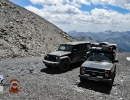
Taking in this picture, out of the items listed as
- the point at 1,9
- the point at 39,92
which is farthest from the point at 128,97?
the point at 1,9

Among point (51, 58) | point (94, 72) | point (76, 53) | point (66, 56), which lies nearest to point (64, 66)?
point (66, 56)

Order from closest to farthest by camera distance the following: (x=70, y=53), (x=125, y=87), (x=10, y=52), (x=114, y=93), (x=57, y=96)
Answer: (x=57, y=96)
(x=114, y=93)
(x=125, y=87)
(x=70, y=53)
(x=10, y=52)

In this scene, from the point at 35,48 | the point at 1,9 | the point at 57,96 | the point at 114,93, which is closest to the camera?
the point at 57,96

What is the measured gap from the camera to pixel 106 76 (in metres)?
9.04

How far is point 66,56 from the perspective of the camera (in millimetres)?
13250

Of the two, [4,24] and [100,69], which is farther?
[4,24]

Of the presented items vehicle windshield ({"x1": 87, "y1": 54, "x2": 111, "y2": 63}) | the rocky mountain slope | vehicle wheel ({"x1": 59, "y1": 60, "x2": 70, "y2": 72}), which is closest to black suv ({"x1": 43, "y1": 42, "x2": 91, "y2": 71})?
vehicle wheel ({"x1": 59, "y1": 60, "x2": 70, "y2": 72})

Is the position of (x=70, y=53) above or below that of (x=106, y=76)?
above

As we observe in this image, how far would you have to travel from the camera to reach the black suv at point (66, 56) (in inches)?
506

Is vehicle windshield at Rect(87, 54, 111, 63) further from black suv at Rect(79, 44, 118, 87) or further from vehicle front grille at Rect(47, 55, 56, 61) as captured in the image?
vehicle front grille at Rect(47, 55, 56, 61)

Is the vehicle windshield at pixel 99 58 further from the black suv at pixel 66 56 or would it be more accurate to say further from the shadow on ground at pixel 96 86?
the black suv at pixel 66 56

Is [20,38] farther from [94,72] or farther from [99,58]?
[94,72]

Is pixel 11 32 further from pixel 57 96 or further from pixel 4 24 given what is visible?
pixel 57 96

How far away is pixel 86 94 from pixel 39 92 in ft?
7.87
